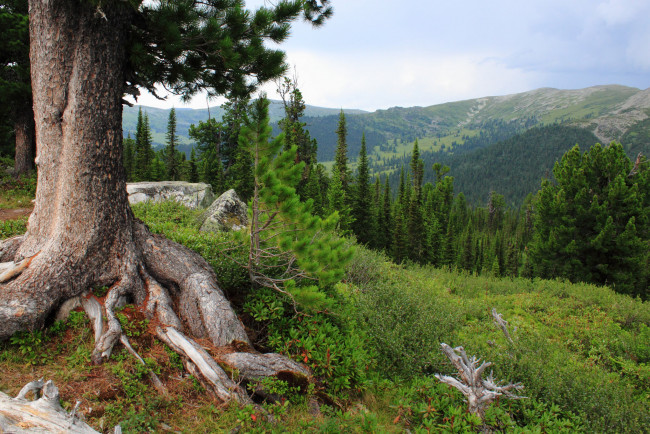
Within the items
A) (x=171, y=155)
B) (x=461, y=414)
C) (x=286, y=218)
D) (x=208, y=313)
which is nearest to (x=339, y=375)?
(x=461, y=414)

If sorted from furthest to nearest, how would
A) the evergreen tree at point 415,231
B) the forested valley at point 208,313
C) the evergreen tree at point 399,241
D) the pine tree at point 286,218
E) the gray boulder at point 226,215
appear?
the evergreen tree at point 415,231 → the evergreen tree at point 399,241 → the gray boulder at point 226,215 → the pine tree at point 286,218 → the forested valley at point 208,313

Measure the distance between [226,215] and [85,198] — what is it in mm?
7047

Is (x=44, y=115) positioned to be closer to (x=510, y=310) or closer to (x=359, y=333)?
(x=359, y=333)

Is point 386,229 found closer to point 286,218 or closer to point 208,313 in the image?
point 286,218

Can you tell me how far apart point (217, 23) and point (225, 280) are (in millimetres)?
4149

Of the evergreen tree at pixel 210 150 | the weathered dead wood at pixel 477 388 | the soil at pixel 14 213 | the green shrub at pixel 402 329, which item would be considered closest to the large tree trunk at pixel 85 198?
the weathered dead wood at pixel 477 388

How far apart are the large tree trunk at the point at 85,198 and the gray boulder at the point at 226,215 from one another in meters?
5.90

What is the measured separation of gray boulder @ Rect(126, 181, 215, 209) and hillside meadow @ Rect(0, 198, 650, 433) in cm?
622

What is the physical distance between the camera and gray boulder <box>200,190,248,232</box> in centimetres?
1101

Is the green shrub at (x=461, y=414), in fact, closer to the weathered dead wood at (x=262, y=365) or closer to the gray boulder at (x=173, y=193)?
the weathered dead wood at (x=262, y=365)

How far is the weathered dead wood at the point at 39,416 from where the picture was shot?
2.67 metres

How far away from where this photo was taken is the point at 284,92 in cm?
3325

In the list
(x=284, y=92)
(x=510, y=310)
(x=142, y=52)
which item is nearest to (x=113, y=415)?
(x=142, y=52)

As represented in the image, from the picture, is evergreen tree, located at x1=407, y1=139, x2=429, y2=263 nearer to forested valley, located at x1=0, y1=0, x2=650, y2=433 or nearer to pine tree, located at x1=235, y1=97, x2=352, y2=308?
forested valley, located at x1=0, y1=0, x2=650, y2=433
